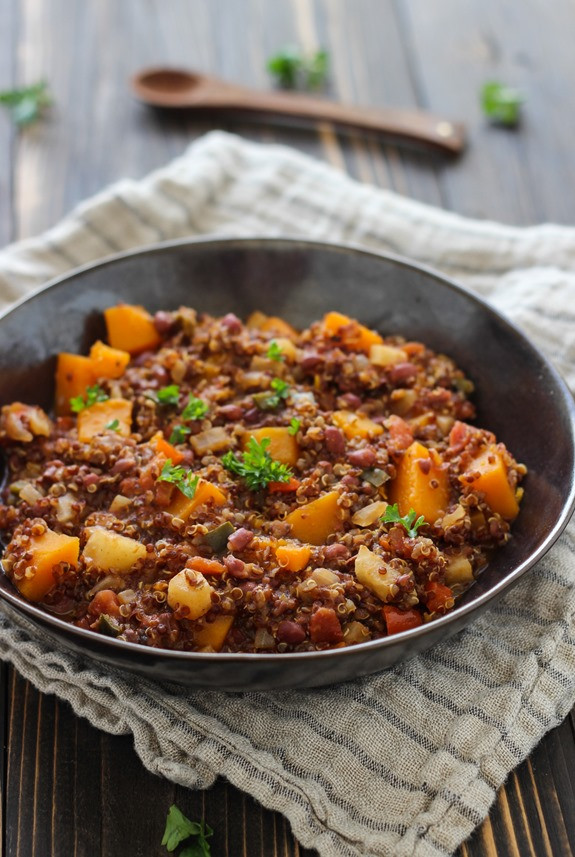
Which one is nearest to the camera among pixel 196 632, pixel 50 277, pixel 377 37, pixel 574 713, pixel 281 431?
pixel 196 632

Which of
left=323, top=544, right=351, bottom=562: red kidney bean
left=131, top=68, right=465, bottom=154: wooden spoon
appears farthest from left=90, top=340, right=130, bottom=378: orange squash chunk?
left=131, top=68, right=465, bottom=154: wooden spoon

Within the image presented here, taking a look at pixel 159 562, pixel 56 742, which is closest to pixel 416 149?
pixel 159 562

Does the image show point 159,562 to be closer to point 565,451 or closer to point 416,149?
point 565,451

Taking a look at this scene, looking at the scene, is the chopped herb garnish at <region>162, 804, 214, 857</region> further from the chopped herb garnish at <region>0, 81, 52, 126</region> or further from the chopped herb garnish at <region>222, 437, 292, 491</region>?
the chopped herb garnish at <region>0, 81, 52, 126</region>

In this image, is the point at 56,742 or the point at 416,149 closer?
the point at 56,742

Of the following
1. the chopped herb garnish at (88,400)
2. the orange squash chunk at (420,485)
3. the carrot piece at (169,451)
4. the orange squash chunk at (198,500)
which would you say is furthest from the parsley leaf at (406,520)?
the chopped herb garnish at (88,400)

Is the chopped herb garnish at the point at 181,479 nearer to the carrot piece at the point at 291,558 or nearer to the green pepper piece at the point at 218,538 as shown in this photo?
the green pepper piece at the point at 218,538
